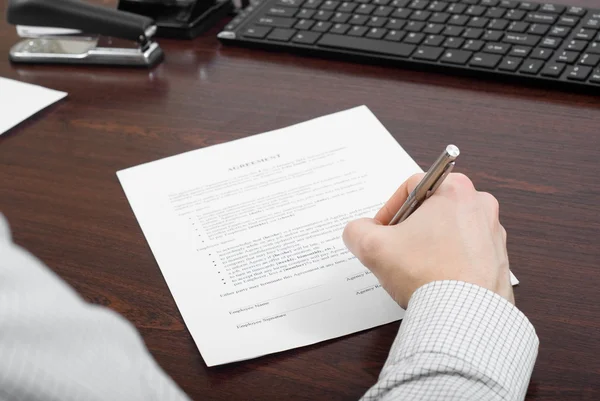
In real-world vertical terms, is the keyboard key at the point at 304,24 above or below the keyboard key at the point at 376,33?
below

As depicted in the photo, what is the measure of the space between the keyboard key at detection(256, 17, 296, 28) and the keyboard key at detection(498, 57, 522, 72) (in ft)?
0.94

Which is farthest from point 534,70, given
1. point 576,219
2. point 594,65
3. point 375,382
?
point 375,382

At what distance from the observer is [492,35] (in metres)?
0.87

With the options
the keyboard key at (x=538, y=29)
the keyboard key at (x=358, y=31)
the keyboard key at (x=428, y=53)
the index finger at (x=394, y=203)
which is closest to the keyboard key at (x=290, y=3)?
the keyboard key at (x=358, y=31)

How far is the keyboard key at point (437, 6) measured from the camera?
0.92 m

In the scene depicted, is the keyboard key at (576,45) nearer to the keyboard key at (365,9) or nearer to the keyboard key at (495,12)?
the keyboard key at (495,12)

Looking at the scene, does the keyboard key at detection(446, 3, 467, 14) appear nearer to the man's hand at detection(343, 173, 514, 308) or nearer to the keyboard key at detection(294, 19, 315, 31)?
the keyboard key at detection(294, 19, 315, 31)

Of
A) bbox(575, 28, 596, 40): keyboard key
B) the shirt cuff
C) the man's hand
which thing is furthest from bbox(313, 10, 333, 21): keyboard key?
the shirt cuff

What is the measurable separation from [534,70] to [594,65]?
0.06 m

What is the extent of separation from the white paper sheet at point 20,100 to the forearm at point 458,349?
0.57 m

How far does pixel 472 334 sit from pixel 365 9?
1.87ft

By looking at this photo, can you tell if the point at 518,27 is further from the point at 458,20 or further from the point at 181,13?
the point at 181,13

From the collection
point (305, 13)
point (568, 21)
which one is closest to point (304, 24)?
A: point (305, 13)

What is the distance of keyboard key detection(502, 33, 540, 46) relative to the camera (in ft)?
2.77
